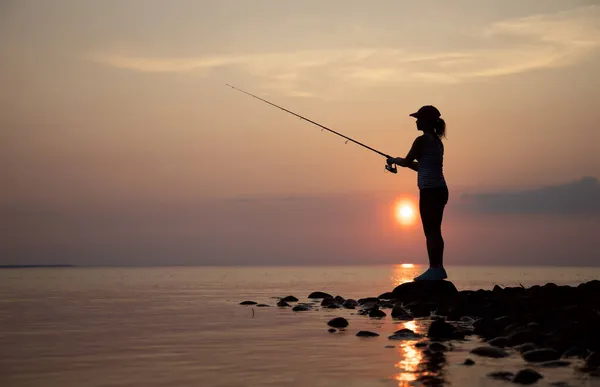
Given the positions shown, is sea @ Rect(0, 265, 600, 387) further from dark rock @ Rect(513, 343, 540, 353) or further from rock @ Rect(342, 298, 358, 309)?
rock @ Rect(342, 298, 358, 309)

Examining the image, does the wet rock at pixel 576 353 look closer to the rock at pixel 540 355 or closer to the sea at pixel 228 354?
the rock at pixel 540 355

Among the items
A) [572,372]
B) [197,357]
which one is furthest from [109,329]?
[572,372]

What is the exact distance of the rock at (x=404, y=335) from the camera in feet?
43.3

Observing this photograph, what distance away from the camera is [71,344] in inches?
543

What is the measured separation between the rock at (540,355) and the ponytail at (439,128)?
8337mm

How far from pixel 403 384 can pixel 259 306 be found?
14.0 metres

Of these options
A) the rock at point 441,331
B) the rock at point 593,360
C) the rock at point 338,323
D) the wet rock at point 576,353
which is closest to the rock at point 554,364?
the rock at point 593,360

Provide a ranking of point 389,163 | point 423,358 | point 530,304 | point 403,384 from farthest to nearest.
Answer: point 389,163, point 530,304, point 423,358, point 403,384

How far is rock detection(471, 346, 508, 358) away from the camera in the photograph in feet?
36.0

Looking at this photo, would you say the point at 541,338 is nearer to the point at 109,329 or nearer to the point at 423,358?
the point at 423,358

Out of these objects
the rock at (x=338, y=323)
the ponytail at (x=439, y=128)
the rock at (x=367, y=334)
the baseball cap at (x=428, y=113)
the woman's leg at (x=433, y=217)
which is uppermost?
the baseball cap at (x=428, y=113)

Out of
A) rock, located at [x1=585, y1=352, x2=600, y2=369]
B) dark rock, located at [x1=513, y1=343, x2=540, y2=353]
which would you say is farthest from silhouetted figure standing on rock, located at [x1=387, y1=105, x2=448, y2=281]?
rock, located at [x1=585, y1=352, x2=600, y2=369]

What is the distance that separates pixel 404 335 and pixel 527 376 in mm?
4331

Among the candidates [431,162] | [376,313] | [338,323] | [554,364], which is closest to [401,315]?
[376,313]
